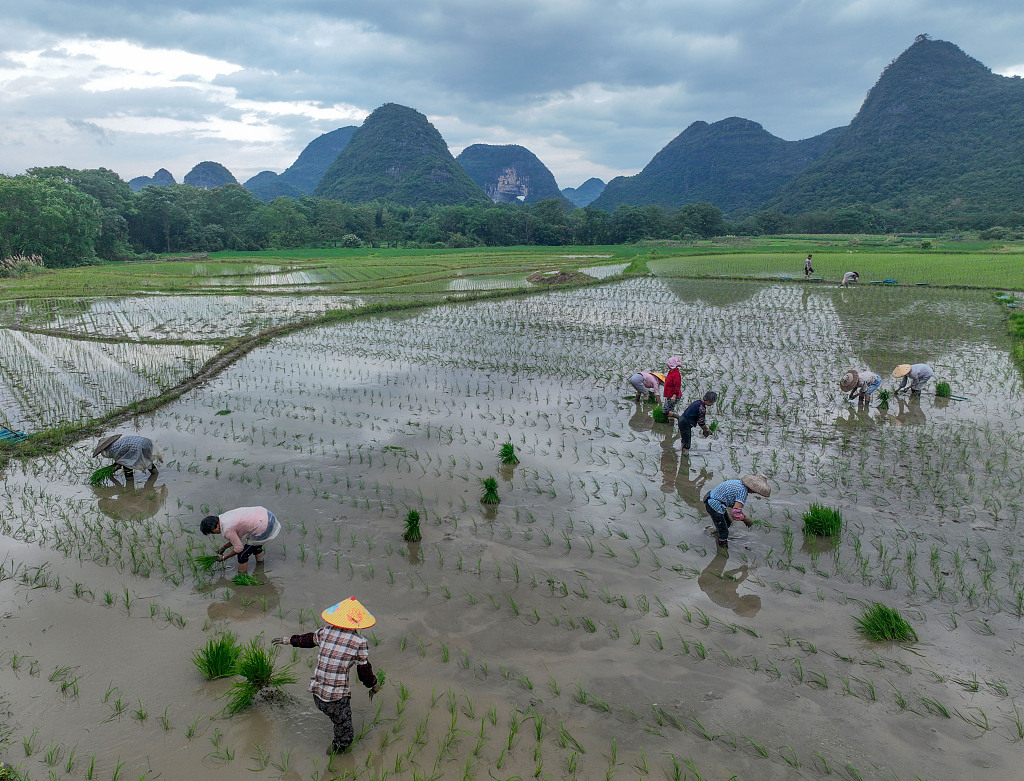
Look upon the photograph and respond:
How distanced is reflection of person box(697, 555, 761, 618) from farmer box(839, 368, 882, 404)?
5742 millimetres

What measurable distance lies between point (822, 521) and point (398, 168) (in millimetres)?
134632

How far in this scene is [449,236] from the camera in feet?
206

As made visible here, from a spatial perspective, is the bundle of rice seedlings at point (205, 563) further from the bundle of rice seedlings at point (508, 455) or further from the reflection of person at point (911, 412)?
the reflection of person at point (911, 412)

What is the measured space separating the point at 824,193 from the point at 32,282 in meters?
99.7

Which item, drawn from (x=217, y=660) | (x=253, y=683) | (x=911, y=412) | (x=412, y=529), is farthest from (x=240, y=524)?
(x=911, y=412)

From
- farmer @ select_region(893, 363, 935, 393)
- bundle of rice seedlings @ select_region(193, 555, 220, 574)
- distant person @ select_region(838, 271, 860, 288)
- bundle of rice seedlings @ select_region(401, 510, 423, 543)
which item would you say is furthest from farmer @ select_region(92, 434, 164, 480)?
distant person @ select_region(838, 271, 860, 288)

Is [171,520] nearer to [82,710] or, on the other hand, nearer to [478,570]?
[82,710]

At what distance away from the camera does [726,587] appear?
500 centimetres

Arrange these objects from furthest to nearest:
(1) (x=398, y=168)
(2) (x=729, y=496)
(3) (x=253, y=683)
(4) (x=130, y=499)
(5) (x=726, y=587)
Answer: (1) (x=398, y=168)
(4) (x=130, y=499)
(2) (x=729, y=496)
(5) (x=726, y=587)
(3) (x=253, y=683)

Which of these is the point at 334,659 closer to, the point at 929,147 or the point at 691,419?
the point at 691,419

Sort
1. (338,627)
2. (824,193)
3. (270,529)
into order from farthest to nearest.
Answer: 1. (824,193)
2. (270,529)
3. (338,627)

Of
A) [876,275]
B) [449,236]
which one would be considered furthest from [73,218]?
[876,275]

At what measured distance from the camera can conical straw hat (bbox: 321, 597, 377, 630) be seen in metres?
3.38

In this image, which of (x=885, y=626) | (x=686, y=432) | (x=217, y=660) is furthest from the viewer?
(x=686, y=432)
